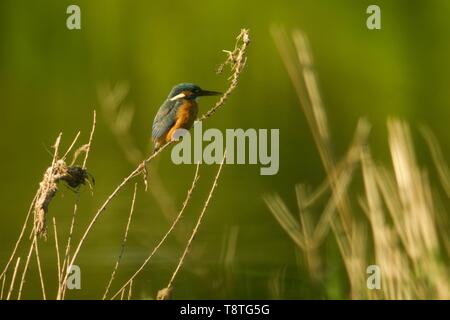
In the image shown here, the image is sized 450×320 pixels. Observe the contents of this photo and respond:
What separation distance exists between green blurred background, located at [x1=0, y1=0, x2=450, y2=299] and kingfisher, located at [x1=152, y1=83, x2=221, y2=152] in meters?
2.69

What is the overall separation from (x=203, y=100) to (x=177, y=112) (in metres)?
10.4

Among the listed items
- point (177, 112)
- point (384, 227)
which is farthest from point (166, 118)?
point (384, 227)

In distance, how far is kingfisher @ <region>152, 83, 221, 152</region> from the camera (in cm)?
671

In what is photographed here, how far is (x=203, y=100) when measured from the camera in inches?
672

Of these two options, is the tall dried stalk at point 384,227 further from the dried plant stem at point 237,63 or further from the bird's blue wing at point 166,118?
the bird's blue wing at point 166,118

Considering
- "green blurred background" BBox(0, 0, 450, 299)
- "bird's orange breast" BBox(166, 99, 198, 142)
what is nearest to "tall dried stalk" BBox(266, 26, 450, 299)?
"bird's orange breast" BBox(166, 99, 198, 142)

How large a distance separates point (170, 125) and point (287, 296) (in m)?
1.32

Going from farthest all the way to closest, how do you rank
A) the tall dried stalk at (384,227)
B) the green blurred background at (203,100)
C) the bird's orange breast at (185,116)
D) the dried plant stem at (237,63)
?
the green blurred background at (203,100) < the bird's orange breast at (185,116) < the tall dried stalk at (384,227) < the dried plant stem at (237,63)

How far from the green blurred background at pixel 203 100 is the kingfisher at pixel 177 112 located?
2.69 meters

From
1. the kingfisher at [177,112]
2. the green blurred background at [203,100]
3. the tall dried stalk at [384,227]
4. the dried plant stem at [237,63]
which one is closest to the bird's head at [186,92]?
the kingfisher at [177,112]

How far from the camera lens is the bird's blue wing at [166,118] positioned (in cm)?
673

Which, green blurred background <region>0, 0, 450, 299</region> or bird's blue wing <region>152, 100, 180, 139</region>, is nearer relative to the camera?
bird's blue wing <region>152, 100, 180, 139</region>

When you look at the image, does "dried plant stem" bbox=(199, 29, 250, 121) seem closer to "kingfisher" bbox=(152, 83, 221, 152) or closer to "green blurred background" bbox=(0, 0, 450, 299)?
"kingfisher" bbox=(152, 83, 221, 152)

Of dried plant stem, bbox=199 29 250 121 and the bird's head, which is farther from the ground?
the bird's head
